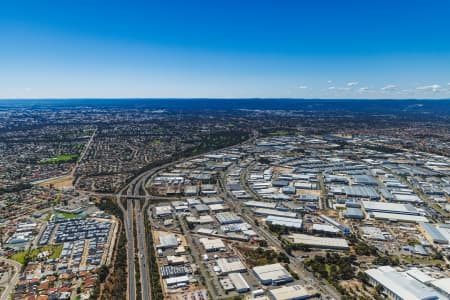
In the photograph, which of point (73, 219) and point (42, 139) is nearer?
point (73, 219)

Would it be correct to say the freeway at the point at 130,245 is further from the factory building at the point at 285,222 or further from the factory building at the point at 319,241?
the factory building at the point at 319,241

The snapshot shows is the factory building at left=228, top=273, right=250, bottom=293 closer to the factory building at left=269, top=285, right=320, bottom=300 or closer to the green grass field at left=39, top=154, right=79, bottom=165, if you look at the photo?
the factory building at left=269, top=285, right=320, bottom=300

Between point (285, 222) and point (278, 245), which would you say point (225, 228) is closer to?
→ point (278, 245)

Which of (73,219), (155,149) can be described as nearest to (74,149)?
(155,149)

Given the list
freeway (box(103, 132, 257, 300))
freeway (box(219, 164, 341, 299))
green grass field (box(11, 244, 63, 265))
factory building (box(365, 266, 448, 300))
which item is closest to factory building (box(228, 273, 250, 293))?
freeway (box(219, 164, 341, 299))

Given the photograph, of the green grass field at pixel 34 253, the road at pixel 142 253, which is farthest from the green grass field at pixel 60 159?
the green grass field at pixel 34 253

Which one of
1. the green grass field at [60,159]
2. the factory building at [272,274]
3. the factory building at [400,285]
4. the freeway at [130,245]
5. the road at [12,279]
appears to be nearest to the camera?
the factory building at [400,285]

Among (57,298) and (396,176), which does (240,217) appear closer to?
(57,298)
